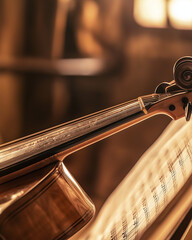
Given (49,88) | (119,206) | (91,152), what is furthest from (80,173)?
(119,206)

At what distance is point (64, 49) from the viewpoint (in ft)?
5.92

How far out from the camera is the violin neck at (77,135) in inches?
20.3

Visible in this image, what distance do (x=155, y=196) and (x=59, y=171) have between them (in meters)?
0.14

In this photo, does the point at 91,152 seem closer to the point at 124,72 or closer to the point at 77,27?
the point at 124,72

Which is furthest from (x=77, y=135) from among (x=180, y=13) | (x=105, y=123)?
(x=180, y=13)

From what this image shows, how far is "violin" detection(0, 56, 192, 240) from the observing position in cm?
50

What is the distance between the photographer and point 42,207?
52 centimetres

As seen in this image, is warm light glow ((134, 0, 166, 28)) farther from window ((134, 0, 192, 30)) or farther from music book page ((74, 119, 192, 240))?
music book page ((74, 119, 192, 240))

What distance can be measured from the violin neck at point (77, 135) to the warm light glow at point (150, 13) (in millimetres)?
1122

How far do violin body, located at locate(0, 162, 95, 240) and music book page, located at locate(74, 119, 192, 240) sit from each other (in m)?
0.06

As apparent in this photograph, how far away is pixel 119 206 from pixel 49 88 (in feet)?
4.28

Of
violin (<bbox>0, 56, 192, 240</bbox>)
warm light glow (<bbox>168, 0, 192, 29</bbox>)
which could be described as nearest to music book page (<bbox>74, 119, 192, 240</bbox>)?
violin (<bbox>0, 56, 192, 240</bbox>)

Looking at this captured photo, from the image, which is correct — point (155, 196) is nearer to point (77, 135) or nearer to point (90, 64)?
point (77, 135)

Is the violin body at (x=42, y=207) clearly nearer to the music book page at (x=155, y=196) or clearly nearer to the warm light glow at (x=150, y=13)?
the music book page at (x=155, y=196)
